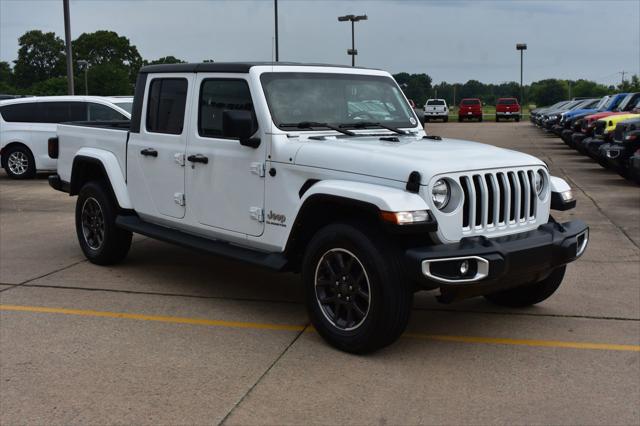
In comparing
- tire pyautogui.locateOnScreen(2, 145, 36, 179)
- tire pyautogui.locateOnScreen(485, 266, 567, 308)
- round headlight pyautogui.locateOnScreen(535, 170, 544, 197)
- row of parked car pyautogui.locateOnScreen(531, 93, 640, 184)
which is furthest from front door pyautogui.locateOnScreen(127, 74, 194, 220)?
tire pyautogui.locateOnScreen(2, 145, 36, 179)

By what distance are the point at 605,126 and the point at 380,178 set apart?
42.8ft

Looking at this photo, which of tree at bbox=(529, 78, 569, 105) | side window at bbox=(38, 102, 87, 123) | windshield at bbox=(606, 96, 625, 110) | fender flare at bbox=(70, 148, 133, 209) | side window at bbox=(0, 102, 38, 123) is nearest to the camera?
fender flare at bbox=(70, 148, 133, 209)

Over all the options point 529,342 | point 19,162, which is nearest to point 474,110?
point 19,162

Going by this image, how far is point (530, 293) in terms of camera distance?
5902mm

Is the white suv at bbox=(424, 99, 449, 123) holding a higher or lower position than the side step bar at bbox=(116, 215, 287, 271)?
higher

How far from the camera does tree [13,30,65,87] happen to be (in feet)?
383

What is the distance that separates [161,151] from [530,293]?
3.24 metres

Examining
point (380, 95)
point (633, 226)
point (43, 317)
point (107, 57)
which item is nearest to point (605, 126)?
point (633, 226)

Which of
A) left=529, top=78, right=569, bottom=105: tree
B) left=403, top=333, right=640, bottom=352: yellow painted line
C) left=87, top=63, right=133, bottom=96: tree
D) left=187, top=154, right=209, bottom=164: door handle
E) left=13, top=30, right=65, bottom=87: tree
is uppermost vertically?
left=13, top=30, right=65, bottom=87: tree

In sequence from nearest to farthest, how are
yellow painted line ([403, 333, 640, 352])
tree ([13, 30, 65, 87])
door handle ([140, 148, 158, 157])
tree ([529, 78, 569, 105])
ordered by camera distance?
yellow painted line ([403, 333, 640, 352]) → door handle ([140, 148, 158, 157]) → tree ([529, 78, 569, 105]) → tree ([13, 30, 65, 87])

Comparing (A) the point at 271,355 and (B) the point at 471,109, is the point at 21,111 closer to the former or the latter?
(A) the point at 271,355

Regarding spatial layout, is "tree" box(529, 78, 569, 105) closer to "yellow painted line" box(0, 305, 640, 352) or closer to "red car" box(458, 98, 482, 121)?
"red car" box(458, 98, 482, 121)

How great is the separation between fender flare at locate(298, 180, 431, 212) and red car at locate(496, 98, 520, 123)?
49.5m

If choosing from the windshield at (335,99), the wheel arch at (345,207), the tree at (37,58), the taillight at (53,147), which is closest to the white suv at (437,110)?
the taillight at (53,147)
